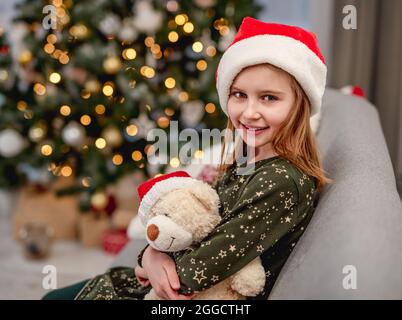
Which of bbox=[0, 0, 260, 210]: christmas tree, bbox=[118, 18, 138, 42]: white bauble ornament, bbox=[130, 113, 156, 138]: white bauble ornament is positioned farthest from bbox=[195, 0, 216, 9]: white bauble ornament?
bbox=[130, 113, 156, 138]: white bauble ornament

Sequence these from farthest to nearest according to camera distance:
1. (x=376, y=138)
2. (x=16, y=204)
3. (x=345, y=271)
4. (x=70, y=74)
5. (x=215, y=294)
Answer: (x=16, y=204)
(x=70, y=74)
(x=376, y=138)
(x=215, y=294)
(x=345, y=271)

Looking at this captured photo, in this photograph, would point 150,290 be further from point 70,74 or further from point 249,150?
point 70,74

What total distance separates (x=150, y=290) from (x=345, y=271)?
64cm

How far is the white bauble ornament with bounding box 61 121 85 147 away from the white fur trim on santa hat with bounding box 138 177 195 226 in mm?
1688

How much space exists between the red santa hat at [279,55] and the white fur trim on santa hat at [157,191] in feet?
0.82

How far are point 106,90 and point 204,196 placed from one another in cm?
174

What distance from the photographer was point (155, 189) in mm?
1283

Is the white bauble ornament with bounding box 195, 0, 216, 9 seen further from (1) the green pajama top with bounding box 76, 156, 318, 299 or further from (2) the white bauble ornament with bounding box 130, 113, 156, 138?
(1) the green pajama top with bounding box 76, 156, 318, 299

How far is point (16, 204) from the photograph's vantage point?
11.2ft

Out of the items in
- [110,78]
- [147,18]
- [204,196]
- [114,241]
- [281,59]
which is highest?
[147,18]

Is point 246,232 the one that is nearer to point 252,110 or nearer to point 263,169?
point 263,169

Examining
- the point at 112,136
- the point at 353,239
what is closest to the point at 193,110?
the point at 112,136

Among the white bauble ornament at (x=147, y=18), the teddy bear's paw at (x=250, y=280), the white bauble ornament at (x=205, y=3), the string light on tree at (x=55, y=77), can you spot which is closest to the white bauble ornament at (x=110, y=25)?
the white bauble ornament at (x=147, y=18)

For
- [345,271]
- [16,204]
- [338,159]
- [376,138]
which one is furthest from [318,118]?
[16,204]
